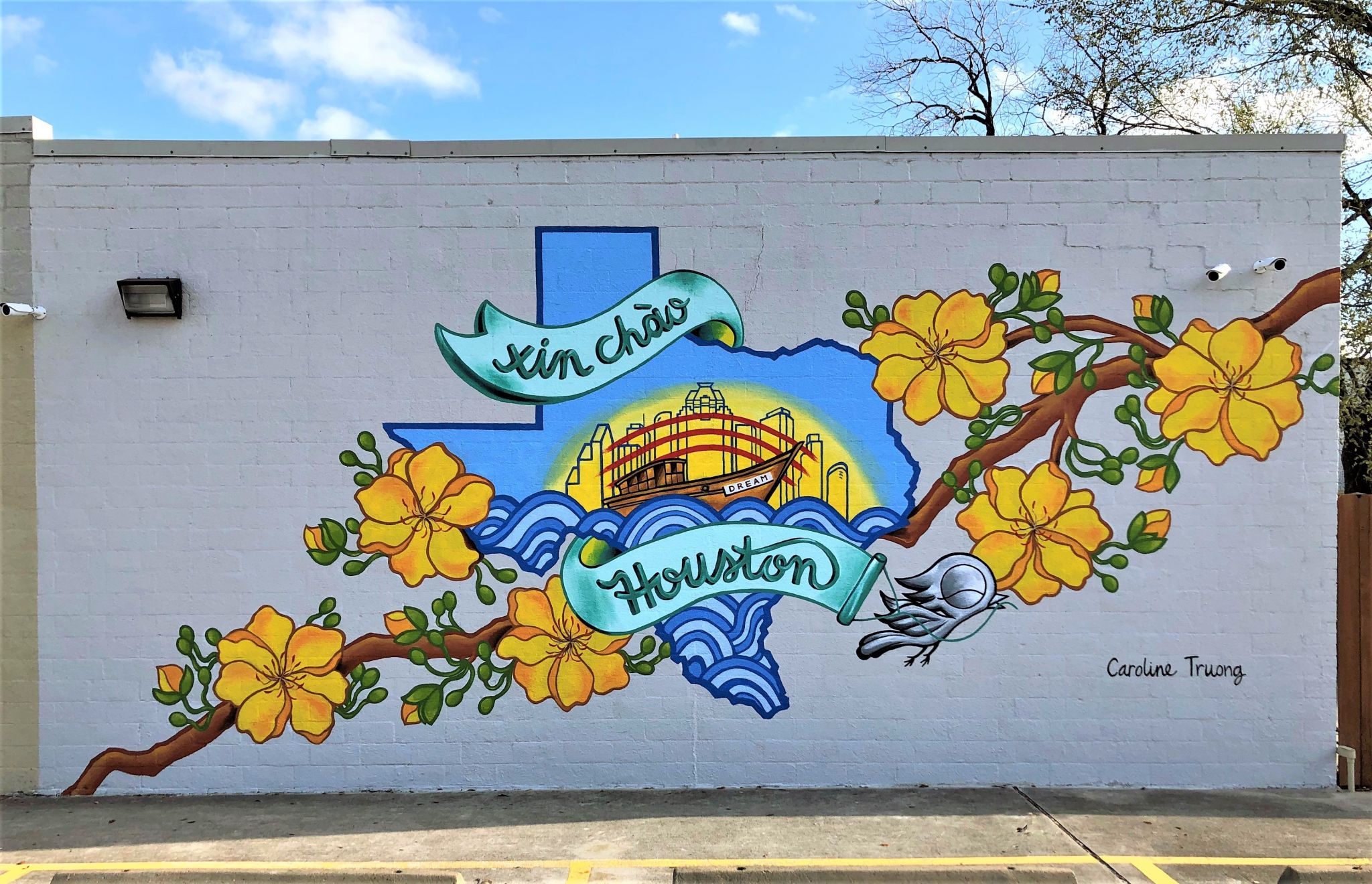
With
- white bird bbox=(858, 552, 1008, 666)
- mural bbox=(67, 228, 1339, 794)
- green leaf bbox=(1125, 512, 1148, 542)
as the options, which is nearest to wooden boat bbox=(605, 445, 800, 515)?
mural bbox=(67, 228, 1339, 794)

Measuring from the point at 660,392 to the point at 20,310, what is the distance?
158 inches

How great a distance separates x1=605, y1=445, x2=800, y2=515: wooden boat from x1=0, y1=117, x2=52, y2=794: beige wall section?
3.71 m

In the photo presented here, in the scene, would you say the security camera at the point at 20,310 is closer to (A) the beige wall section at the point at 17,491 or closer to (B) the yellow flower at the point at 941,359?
(A) the beige wall section at the point at 17,491

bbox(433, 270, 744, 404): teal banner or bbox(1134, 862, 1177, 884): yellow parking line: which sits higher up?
bbox(433, 270, 744, 404): teal banner

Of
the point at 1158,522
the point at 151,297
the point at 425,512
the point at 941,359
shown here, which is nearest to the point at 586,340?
the point at 425,512

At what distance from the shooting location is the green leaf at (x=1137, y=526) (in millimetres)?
5539

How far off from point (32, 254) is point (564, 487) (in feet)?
12.2

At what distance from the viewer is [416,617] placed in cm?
547

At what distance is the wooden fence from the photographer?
18.4ft

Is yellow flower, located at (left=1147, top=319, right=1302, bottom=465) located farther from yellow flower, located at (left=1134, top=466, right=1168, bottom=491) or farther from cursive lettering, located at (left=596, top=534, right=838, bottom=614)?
cursive lettering, located at (left=596, top=534, right=838, bottom=614)

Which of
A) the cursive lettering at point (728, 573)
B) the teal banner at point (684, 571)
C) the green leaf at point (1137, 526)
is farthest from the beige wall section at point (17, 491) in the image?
the green leaf at point (1137, 526)

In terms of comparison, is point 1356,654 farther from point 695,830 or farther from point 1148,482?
point 695,830

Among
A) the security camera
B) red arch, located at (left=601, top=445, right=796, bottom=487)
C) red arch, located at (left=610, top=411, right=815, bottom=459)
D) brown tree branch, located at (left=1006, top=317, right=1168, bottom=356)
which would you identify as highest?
the security camera

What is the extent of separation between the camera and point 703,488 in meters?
5.47
